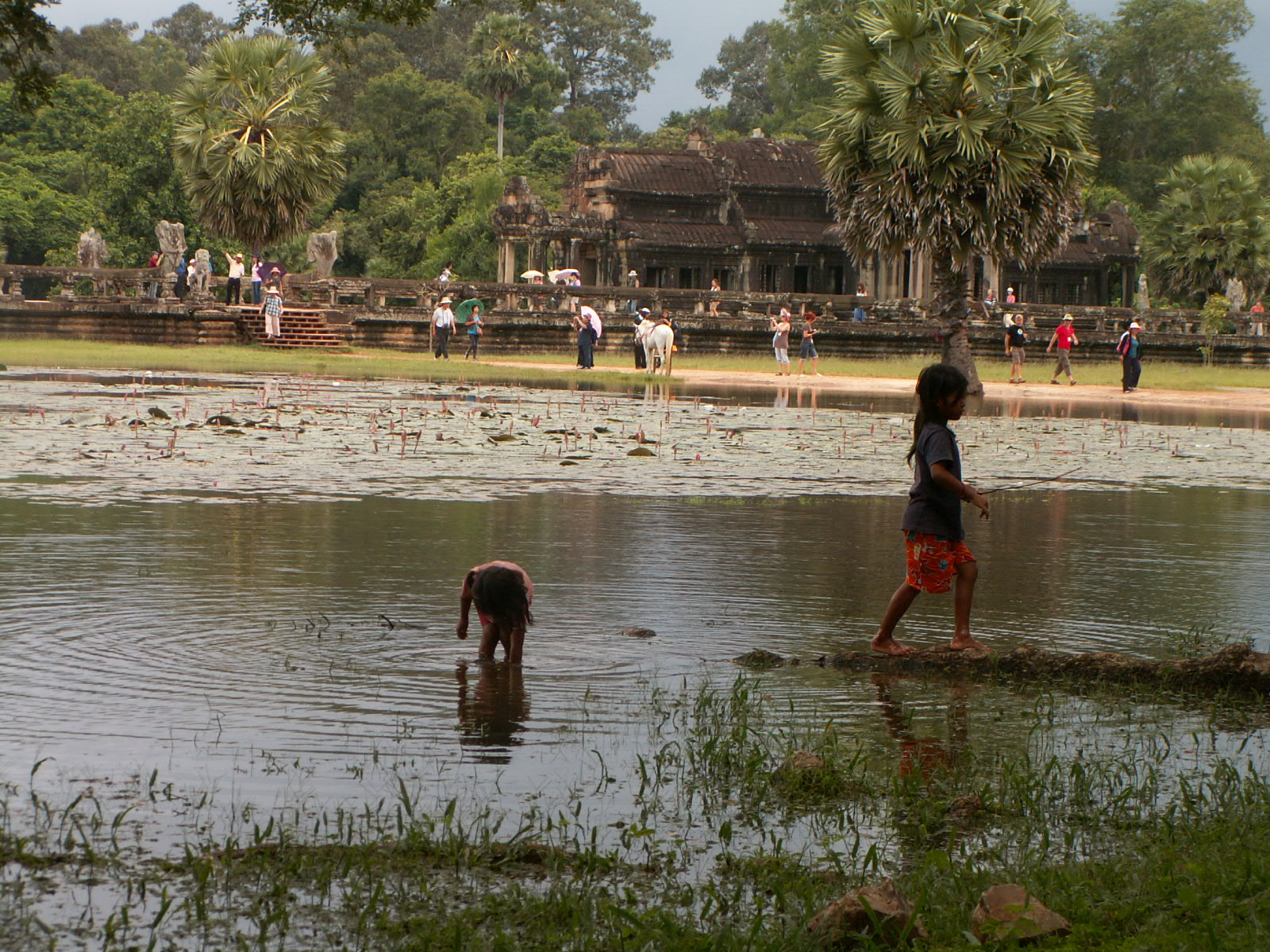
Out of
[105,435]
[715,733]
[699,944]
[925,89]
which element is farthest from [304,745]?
[925,89]

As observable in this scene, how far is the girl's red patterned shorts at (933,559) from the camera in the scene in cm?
680

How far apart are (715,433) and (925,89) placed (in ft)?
40.1

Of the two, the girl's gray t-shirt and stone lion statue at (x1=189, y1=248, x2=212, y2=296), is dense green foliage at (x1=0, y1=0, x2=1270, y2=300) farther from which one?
the girl's gray t-shirt

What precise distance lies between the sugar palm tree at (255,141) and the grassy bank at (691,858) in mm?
37694

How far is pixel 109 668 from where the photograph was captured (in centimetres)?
613

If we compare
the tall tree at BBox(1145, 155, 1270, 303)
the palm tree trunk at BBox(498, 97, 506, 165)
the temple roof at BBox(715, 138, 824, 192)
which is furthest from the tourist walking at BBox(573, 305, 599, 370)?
the palm tree trunk at BBox(498, 97, 506, 165)

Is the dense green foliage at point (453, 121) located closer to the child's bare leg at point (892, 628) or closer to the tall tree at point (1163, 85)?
the tall tree at point (1163, 85)

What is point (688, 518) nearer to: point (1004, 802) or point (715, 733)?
point (715, 733)

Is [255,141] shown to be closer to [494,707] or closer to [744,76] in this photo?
[494,707]

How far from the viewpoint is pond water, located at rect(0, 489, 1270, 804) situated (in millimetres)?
5270

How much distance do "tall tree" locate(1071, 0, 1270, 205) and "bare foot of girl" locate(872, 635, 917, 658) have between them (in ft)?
236

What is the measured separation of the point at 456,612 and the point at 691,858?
3.45 meters

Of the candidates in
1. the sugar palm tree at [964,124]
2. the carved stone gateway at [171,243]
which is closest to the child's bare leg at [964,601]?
the sugar palm tree at [964,124]

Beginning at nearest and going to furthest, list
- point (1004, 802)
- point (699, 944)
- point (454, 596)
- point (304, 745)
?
point (699, 944) → point (1004, 802) → point (304, 745) → point (454, 596)
